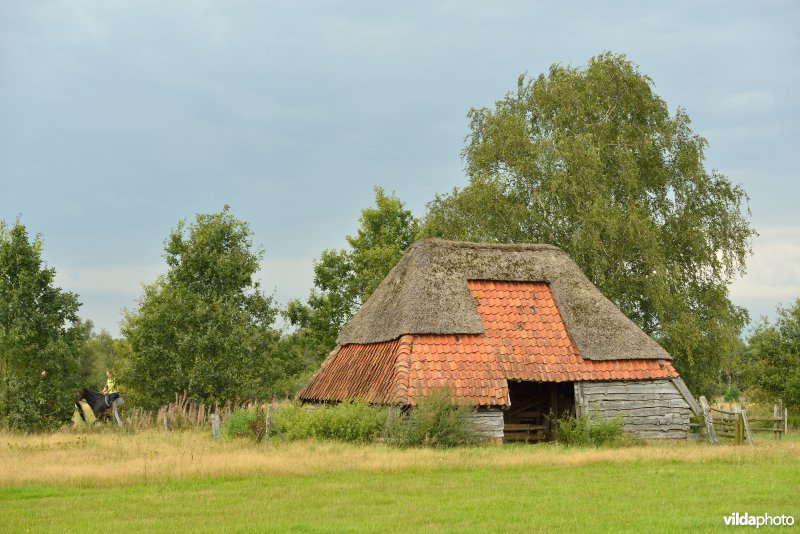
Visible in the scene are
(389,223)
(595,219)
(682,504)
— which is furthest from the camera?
(389,223)

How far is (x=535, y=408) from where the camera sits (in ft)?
97.6

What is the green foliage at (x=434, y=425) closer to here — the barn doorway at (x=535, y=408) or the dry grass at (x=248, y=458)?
the dry grass at (x=248, y=458)

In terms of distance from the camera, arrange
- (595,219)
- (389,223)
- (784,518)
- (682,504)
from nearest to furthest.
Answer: (784,518)
(682,504)
(595,219)
(389,223)

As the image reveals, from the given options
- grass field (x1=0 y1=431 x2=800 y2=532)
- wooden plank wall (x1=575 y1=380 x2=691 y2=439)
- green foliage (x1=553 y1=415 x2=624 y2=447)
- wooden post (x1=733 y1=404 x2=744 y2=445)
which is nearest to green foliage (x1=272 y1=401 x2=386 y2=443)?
grass field (x1=0 y1=431 x2=800 y2=532)

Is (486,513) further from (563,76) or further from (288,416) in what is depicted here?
(563,76)

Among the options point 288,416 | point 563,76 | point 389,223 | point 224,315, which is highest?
point 563,76

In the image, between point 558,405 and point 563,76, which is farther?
point 563,76

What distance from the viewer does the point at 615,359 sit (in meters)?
26.8

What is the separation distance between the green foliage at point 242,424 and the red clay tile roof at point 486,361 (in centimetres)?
280

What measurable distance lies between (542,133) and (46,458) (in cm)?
2511

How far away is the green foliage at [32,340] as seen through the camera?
29641mm

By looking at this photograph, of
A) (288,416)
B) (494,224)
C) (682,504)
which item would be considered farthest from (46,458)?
(494,224)

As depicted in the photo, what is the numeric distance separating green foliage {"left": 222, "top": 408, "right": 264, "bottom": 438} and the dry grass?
34.9 inches

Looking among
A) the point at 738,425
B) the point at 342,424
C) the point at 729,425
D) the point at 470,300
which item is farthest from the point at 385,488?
the point at 729,425
